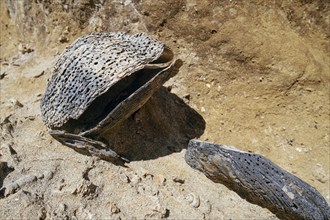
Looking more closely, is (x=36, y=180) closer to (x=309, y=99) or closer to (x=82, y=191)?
(x=82, y=191)

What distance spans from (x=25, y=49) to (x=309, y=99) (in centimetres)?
251

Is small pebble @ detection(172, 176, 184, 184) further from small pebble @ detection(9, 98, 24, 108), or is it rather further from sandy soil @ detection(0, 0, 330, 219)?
small pebble @ detection(9, 98, 24, 108)

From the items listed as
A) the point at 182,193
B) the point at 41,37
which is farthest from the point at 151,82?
the point at 41,37

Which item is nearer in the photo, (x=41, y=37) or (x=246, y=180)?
(x=246, y=180)

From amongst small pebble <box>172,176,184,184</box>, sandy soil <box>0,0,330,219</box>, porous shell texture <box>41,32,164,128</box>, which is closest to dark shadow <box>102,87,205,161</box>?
sandy soil <box>0,0,330,219</box>

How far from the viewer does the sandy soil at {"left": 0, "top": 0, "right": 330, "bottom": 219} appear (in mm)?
2557

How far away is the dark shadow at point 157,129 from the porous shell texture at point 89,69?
33 cm

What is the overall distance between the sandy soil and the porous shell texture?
27 centimetres

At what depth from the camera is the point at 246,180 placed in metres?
2.44

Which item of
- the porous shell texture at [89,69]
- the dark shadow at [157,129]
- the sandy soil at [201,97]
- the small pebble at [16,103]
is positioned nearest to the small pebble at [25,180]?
the sandy soil at [201,97]

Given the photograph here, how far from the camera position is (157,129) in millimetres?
2910

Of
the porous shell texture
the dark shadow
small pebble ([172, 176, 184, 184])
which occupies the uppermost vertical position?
the porous shell texture

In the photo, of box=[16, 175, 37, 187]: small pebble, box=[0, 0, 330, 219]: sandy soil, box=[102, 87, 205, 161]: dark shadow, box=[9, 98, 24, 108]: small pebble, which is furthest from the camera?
box=[9, 98, 24, 108]: small pebble

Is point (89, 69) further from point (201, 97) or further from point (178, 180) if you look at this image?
point (201, 97)
